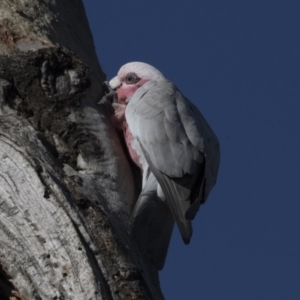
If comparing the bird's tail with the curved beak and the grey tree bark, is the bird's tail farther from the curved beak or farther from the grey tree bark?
the curved beak

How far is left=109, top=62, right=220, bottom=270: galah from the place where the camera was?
425 centimetres

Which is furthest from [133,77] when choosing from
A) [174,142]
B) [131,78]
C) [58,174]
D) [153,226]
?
[58,174]

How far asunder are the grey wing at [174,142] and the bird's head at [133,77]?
0.19 metres

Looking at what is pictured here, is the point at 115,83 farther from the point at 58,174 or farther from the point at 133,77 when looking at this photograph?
the point at 58,174

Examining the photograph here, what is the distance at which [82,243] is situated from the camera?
356 cm

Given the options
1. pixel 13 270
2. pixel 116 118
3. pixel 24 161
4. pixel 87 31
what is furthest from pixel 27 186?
pixel 87 31

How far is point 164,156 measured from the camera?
460cm

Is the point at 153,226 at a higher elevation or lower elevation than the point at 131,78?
lower

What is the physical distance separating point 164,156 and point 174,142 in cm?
14

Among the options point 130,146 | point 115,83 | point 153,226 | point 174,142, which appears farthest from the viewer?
point 115,83

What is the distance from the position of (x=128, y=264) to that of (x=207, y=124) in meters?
1.66

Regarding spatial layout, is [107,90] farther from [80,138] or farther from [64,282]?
[64,282]

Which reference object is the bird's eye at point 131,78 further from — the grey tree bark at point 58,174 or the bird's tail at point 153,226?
the bird's tail at point 153,226

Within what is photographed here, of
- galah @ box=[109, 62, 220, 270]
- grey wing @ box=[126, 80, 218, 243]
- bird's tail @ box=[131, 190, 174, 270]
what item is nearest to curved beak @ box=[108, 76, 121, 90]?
galah @ box=[109, 62, 220, 270]
